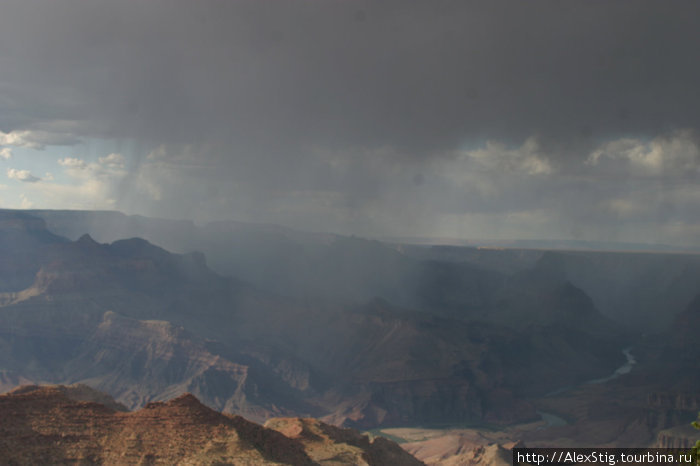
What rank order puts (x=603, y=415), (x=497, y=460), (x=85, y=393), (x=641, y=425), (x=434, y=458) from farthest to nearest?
(x=603, y=415)
(x=641, y=425)
(x=434, y=458)
(x=497, y=460)
(x=85, y=393)

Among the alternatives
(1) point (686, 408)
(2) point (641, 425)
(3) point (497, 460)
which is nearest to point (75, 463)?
(3) point (497, 460)

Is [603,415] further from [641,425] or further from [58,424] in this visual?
[58,424]

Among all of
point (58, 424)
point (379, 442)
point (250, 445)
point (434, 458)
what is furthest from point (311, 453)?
point (434, 458)

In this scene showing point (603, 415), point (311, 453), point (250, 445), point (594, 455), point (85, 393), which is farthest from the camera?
point (603, 415)

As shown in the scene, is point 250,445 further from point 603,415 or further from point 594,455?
point 603,415

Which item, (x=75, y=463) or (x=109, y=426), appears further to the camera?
(x=109, y=426)

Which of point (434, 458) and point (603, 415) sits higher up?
point (603, 415)
